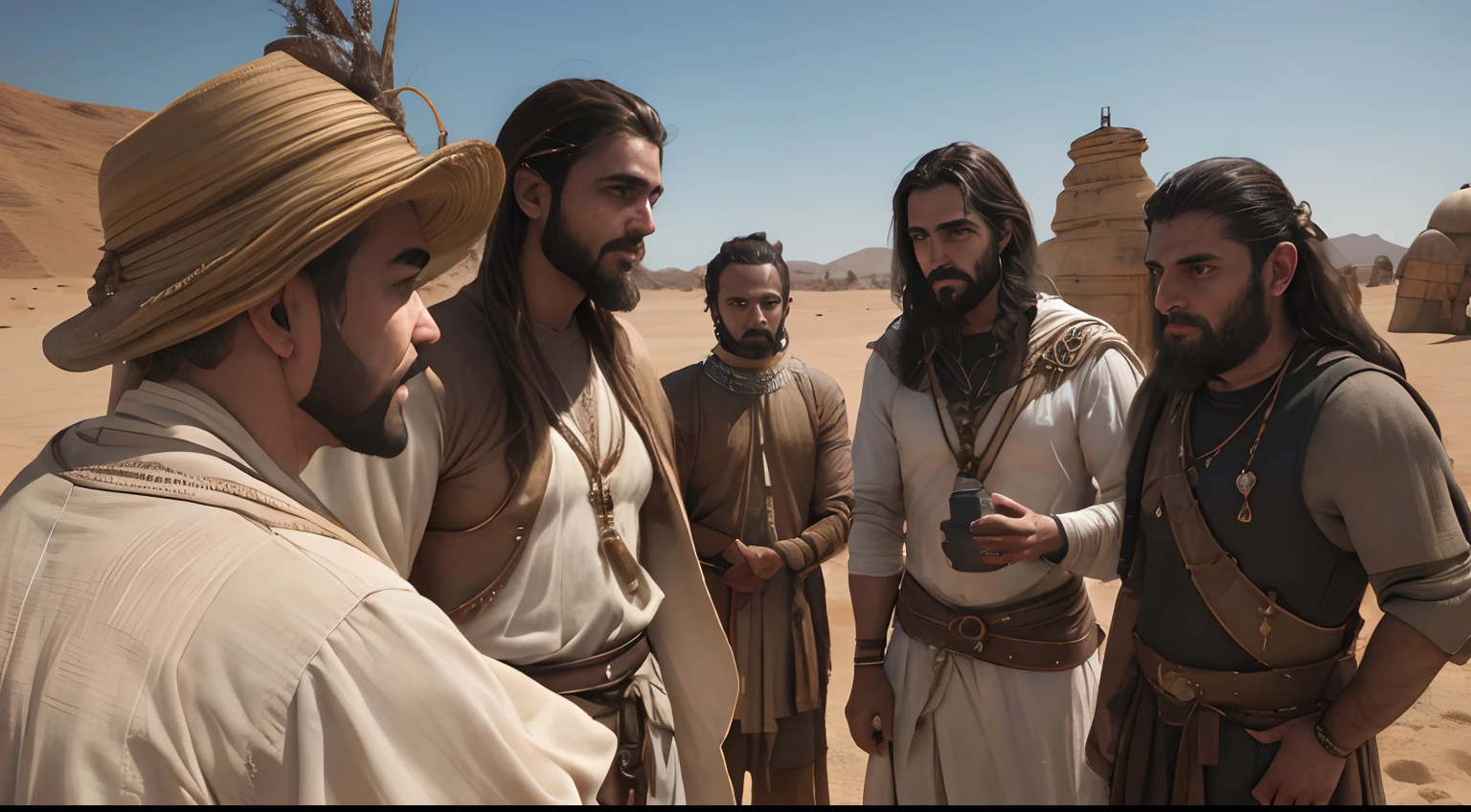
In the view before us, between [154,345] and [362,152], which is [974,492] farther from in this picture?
[154,345]

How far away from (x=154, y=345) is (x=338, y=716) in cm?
52

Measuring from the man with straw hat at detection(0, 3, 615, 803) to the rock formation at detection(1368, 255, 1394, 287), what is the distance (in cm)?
4664

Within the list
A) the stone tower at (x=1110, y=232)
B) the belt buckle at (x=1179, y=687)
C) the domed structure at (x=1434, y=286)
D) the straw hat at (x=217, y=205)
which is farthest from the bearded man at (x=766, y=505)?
the domed structure at (x=1434, y=286)

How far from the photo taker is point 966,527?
2.38 m

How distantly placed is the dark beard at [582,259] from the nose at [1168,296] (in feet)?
4.62

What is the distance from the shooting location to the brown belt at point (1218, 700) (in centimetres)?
208

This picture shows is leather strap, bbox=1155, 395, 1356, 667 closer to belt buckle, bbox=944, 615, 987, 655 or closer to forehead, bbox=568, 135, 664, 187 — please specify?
belt buckle, bbox=944, 615, 987, 655

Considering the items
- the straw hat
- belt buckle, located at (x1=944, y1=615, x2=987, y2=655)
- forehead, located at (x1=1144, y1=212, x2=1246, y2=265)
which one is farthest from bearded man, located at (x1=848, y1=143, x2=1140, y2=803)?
the straw hat

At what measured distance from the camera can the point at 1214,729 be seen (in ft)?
7.02

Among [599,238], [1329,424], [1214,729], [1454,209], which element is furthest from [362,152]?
[1454,209]

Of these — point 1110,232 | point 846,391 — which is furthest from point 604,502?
point 846,391

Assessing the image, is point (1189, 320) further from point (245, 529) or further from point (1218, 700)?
point (245, 529)

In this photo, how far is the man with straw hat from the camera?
0.84 meters

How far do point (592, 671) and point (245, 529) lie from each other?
1.41 meters
